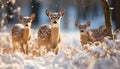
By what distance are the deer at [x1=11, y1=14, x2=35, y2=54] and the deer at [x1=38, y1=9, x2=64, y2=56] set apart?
327mm

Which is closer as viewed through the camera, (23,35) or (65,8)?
(23,35)

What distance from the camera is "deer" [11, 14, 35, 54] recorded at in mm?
10188

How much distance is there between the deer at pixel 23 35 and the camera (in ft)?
33.4

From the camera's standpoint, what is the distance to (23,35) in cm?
1037

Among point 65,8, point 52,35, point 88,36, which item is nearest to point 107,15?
point 88,36

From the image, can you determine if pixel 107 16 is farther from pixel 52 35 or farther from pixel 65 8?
pixel 65 8

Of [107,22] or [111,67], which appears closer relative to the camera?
[111,67]

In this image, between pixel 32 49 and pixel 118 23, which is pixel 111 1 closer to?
pixel 118 23

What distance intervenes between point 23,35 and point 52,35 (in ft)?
2.69

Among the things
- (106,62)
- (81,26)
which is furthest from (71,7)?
(106,62)

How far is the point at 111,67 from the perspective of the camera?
8.29 metres

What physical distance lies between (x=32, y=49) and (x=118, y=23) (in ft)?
10.8

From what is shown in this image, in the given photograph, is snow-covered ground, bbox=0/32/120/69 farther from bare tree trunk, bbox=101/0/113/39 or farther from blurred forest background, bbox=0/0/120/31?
blurred forest background, bbox=0/0/120/31

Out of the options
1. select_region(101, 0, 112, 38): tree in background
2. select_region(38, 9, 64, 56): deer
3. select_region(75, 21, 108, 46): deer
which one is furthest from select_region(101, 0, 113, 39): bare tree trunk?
select_region(38, 9, 64, 56): deer
